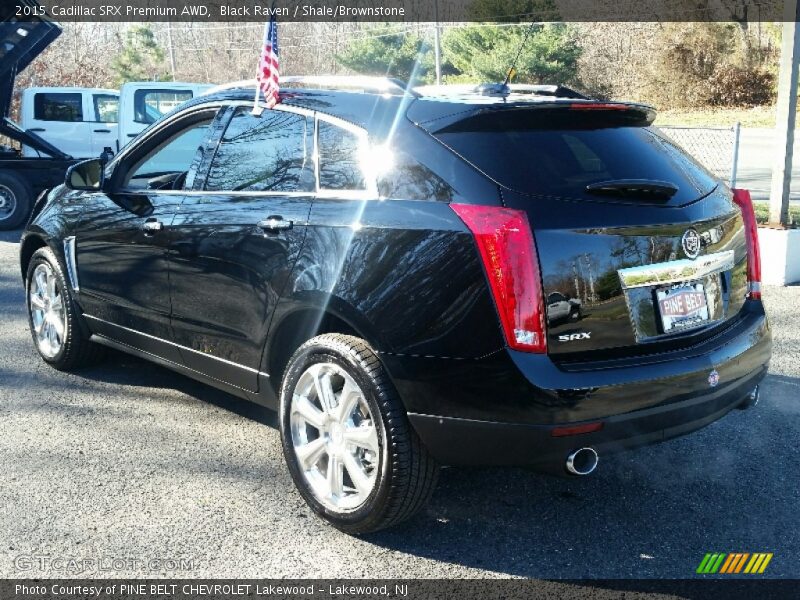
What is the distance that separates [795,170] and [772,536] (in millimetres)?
17460

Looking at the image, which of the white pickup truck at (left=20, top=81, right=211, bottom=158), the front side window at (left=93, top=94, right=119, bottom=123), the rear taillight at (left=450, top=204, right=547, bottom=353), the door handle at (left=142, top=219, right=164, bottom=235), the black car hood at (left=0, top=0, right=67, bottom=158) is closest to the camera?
the rear taillight at (left=450, top=204, right=547, bottom=353)

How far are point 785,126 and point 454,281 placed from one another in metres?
6.18

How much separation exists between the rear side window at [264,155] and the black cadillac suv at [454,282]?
0.4 inches

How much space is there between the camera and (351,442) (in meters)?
3.53

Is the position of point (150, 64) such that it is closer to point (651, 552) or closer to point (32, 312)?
point (32, 312)

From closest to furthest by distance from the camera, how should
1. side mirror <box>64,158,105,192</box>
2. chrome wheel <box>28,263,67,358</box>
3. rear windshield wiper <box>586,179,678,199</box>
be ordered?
rear windshield wiper <box>586,179,678,199</box> < side mirror <box>64,158,105,192</box> < chrome wheel <box>28,263,67,358</box>

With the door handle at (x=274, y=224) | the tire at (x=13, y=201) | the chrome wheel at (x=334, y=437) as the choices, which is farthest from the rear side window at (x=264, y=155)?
the tire at (x=13, y=201)

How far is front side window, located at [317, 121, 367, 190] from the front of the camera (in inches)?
143

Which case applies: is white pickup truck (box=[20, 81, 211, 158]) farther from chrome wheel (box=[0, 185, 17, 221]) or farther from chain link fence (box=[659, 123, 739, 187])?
chain link fence (box=[659, 123, 739, 187])

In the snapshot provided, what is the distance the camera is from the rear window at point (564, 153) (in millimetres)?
3279

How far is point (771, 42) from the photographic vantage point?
37.8 meters

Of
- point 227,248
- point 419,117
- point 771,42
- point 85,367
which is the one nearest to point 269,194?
point 227,248

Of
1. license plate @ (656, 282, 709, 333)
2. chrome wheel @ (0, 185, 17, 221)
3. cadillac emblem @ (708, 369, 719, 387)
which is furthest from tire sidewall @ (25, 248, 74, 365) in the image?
chrome wheel @ (0, 185, 17, 221)

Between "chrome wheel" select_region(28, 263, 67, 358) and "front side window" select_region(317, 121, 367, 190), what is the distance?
2.49m
